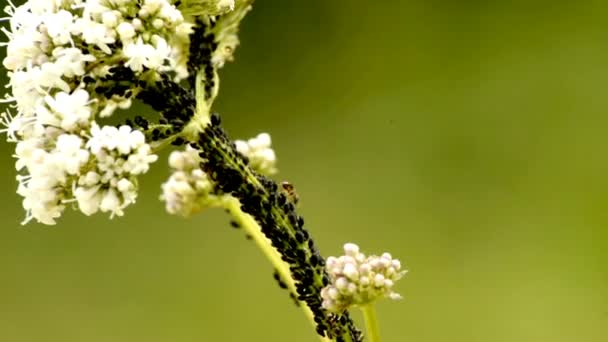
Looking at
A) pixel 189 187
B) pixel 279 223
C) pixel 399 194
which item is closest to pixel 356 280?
pixel 279 223

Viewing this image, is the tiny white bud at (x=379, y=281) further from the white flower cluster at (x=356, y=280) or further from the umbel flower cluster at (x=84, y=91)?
the umbel flower cluster at (x=84, y=91)

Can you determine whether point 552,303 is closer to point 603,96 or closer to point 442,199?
point 442,199

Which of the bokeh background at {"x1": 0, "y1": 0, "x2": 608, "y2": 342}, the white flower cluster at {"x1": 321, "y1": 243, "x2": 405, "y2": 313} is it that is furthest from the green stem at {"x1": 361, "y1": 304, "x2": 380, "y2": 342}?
the bokeh background at {"x1": 0, "y1": 0, "x2": 608, "y2": 342}

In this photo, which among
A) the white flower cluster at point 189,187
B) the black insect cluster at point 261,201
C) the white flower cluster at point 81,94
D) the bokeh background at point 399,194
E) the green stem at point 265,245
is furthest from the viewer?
the bokeh background at point 399,194

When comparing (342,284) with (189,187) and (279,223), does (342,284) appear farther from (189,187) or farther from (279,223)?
(189,187)

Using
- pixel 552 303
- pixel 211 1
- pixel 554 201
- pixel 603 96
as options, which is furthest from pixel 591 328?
pixel 211 1

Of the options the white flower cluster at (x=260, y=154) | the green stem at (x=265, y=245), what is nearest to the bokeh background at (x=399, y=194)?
the white flower cluster at (x=260, y=154)

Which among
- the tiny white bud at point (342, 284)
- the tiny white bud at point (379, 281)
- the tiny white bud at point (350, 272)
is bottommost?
the tiny white bud at point (342, 284)
